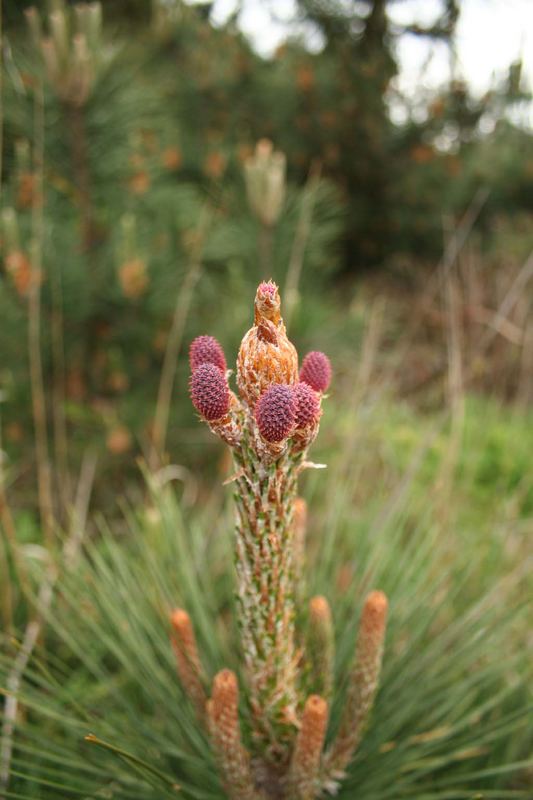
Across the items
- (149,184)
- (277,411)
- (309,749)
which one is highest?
(149,184)

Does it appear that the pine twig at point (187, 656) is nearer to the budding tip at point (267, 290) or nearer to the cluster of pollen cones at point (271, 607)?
the cluster of pollen cones at point (271, 607)

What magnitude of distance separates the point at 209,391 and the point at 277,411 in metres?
0.04

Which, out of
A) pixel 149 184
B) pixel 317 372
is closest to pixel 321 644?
pixel 317 372

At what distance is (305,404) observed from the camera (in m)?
0.34

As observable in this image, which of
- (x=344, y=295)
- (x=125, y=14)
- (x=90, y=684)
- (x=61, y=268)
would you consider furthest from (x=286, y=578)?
(x=344, y=295)

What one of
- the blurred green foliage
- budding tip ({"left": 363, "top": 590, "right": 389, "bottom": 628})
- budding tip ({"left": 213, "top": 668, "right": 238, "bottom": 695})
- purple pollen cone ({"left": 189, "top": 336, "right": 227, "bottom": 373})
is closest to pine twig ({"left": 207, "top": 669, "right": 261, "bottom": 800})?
budding tip ({"left": 213, "top": 668, "right": 238, "bottom": 695})

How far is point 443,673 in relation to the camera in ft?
1.78

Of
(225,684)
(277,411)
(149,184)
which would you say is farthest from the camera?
(149,184)

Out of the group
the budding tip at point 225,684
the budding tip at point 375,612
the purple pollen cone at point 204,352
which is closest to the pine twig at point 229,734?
the budding tip at point 225,684

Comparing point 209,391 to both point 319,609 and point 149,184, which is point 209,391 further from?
point 149,184

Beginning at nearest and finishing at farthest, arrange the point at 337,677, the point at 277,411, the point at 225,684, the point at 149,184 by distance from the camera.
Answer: the point at 277,411, the point at 225,684, the point at 337,677, the point at 149,184

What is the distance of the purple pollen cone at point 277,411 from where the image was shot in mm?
307

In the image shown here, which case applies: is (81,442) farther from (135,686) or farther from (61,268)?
(135,686)

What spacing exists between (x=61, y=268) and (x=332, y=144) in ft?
6.60
